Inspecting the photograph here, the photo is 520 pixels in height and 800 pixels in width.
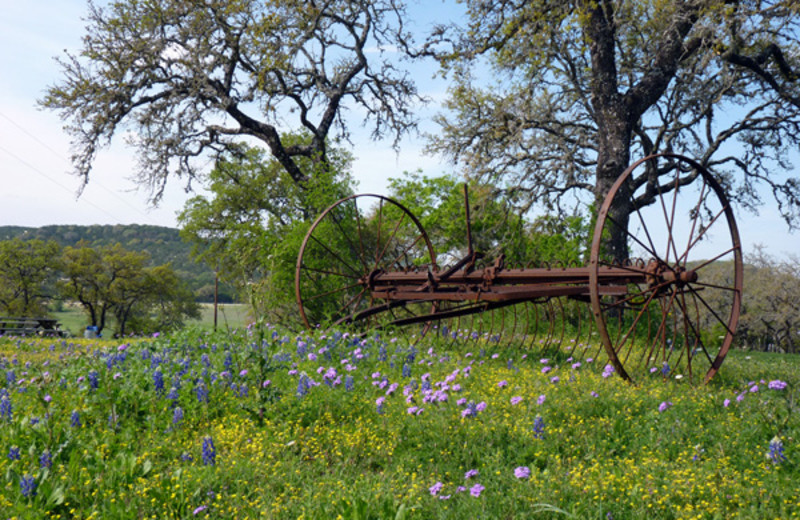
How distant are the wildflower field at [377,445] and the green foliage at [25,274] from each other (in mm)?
44016

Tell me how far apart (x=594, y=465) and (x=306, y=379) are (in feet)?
7.92

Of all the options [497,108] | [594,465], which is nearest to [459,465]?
[594,465]

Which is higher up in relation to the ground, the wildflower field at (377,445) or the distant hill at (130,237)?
the distant hill at (130,237)

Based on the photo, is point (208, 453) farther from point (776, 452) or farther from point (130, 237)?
point (130, 237)

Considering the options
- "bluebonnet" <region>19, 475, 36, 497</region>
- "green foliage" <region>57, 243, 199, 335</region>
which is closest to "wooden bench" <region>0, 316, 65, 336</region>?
"bluebonnet" <region>19, 475, 36, 497</region>

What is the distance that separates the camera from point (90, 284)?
47281 millimetres

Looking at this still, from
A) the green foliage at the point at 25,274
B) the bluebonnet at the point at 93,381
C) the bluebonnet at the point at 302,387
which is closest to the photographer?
the bluebonnet at the point at 302,387

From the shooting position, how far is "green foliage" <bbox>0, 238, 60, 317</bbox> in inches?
1665

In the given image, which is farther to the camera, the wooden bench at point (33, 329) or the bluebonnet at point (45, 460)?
the wooden bench at point (33, 329)

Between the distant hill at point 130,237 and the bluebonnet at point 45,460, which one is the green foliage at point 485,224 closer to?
the bluebonnet at point 45,460

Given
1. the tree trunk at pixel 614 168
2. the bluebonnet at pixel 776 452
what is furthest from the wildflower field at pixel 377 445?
the tree trunk at pixel 614 168

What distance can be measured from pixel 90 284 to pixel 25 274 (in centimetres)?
483

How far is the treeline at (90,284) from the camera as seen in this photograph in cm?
4306

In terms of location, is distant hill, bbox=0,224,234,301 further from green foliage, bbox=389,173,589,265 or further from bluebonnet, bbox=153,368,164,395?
bluebonnet, bbox=153,368,164,395
